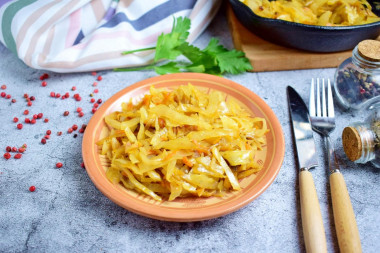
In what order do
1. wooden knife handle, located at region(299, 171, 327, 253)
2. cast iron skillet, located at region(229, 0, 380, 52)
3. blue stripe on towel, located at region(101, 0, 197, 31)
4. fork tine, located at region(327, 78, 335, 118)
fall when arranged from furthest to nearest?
blue stripe on towel, located at region(101, 0, 197, 31) < cast iron skillet, located at region(229, 0, 380, 52) < fork tine, located at region(327, 78, 335, 118) < wooden knife handle, located at region(299, 171, 327, 253)

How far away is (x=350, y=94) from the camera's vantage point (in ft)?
8.47

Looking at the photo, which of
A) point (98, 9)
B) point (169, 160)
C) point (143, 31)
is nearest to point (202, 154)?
point (169, 160)

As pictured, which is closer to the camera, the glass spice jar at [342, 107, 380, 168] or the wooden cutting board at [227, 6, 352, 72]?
the glass spice jar at [342, 107, 380, 168]

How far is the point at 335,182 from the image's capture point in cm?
203

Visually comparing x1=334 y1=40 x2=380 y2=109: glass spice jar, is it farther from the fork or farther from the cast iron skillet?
the cast iron skillet

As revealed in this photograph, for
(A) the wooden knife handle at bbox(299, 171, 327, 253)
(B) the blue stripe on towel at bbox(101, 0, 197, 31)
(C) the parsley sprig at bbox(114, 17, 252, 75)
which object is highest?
(B) the blue stripe on towel at bbox(101, 0, 197, 31)

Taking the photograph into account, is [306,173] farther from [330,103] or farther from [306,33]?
[306,33]

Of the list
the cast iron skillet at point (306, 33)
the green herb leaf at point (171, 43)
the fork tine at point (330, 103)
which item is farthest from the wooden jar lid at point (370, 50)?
the green herb leaf at point (171, 43)

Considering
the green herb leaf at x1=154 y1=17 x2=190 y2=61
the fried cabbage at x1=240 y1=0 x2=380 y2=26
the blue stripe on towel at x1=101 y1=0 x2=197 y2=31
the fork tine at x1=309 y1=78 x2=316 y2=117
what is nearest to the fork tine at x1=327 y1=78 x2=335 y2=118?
the fork tine at x1=309 y1=78 x2=316 y2=117

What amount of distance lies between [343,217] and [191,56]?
5.28 feet

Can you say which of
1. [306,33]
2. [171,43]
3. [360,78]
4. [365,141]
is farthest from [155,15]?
[365,141]

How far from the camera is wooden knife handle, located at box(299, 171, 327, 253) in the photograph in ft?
5.65

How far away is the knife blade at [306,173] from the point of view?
1750 mm

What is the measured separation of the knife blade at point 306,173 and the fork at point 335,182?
77 mm
